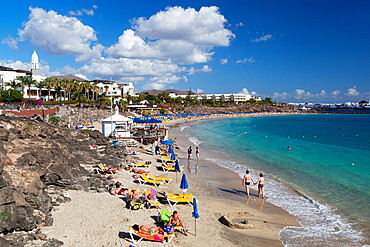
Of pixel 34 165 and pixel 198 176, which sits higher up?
pixel 34 165

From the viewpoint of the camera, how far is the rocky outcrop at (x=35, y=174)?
7.56m

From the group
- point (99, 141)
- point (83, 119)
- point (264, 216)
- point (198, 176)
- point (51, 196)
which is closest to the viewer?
point (51, 196)

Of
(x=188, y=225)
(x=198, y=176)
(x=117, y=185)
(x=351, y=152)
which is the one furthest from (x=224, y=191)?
(x=351, y=152)

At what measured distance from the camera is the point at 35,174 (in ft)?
32.1

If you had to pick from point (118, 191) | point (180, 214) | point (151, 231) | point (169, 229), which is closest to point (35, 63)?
point (118, 191)

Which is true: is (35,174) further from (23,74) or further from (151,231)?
(23,74)

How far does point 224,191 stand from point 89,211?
771cm

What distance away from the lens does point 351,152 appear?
29484 millimetres

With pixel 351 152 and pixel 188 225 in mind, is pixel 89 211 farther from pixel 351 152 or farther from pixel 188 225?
pixel 351 152

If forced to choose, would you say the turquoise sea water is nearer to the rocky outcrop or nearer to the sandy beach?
the sandy beach

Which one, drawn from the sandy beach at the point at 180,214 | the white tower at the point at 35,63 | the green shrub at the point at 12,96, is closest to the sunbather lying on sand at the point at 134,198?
the sandy beach at the point at 180,214

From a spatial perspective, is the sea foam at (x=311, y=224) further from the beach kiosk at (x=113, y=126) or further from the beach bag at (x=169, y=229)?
the beach kiosk at (x=113, y=126)

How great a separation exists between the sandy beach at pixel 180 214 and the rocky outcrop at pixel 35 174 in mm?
684

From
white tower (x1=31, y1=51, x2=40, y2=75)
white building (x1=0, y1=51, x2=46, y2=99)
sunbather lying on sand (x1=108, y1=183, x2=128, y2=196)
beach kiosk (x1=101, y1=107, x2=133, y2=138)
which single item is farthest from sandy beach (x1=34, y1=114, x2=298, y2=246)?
white tower (x1=31, y1=51, x2=40, y2=75)
